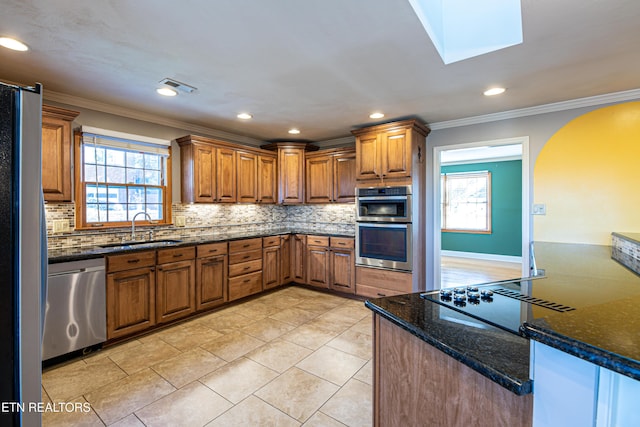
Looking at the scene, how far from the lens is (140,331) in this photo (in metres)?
2.96

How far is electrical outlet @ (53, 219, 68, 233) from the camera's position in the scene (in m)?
2.86

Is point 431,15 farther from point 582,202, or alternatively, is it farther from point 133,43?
point 582,202

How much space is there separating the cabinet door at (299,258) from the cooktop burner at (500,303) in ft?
11.1

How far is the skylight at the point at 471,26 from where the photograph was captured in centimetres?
197

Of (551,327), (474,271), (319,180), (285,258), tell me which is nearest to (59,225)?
(285,258)

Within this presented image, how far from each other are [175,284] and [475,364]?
3.22 m

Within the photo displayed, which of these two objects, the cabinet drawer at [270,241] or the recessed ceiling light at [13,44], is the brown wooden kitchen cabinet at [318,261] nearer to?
the cabinet drawer at [270,241]

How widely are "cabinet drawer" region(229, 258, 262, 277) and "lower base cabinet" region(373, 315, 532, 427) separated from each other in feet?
9.73

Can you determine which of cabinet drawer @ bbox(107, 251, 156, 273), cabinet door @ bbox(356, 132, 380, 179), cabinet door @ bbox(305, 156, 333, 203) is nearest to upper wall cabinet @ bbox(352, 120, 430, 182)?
cabinet door @ bbox(356, 132, 380, 179)

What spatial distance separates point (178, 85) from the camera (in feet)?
8.74

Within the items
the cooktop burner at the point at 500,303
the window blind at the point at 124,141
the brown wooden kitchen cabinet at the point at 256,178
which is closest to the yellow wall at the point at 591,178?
the cooktop burner at the point at 500,303

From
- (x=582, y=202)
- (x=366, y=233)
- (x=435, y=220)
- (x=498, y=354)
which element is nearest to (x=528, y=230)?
(x=582, y=202)

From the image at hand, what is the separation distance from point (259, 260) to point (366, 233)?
160 cm

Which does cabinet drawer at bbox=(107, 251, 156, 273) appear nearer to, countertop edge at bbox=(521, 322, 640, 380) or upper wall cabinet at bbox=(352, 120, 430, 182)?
upper wall cabinet at bbox=(352, 120, 430, 182)
